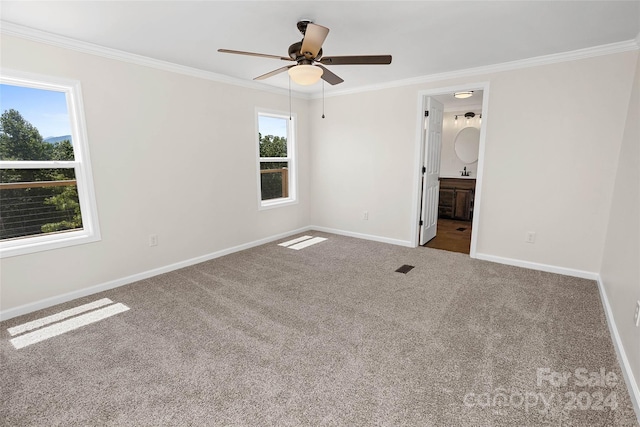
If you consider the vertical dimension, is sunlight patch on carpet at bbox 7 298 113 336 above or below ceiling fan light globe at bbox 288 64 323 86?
below

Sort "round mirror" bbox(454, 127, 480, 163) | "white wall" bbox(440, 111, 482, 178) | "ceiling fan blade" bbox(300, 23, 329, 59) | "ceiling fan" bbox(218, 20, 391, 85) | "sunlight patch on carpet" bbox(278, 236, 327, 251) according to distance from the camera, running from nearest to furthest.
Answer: "ceiling fan blade" bbox(300, 23, 329, 59) → "ceiling fan" bbox(218, 20, 391, 85) → "sunlight patch on carpet" bbox(278, 236, 327, 251) → "round mirror" bbox(454, 127, 480, 163) → "white wall" bbox(440, 111, 482, 178)

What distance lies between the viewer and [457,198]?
238 inches

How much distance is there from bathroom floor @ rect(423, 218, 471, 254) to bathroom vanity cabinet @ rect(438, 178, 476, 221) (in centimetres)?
15

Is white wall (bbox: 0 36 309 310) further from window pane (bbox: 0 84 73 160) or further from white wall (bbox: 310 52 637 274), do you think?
white wall (bbox: 310 52 637 274)

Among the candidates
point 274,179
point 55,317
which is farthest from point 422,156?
point 55,317

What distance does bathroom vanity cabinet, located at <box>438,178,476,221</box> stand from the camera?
19.3ft

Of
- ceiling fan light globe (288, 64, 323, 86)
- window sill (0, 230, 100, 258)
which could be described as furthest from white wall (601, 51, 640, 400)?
window sill (0, 230, 100, 258)

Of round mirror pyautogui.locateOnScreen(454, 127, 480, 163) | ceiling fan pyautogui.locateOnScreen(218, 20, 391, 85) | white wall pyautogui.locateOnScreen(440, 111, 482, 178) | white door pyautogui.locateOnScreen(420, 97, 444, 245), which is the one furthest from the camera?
white wall pyautogui.locateOnScreen(440, 111, 482, 178)

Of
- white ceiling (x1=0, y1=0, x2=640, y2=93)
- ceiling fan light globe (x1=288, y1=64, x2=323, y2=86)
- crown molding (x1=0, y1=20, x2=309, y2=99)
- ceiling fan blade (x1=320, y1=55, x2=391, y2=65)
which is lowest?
ceiling fan light globe (x1=288, y1=64, x2=323, y2=86)

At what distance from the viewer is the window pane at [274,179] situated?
4.64 m

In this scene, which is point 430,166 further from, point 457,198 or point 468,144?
point 468,144

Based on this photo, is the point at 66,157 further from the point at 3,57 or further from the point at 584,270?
the point at 584,270

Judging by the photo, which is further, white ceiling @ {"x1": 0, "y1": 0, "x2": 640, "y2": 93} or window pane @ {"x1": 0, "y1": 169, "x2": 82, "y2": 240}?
window pane @ {"x1": 0, "y1": 169, "x2": 82, "y2": 240}

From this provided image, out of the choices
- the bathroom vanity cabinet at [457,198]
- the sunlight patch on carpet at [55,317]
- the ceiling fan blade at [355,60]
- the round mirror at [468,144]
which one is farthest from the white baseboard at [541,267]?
the sunlight patch on carpet at [55,317]
